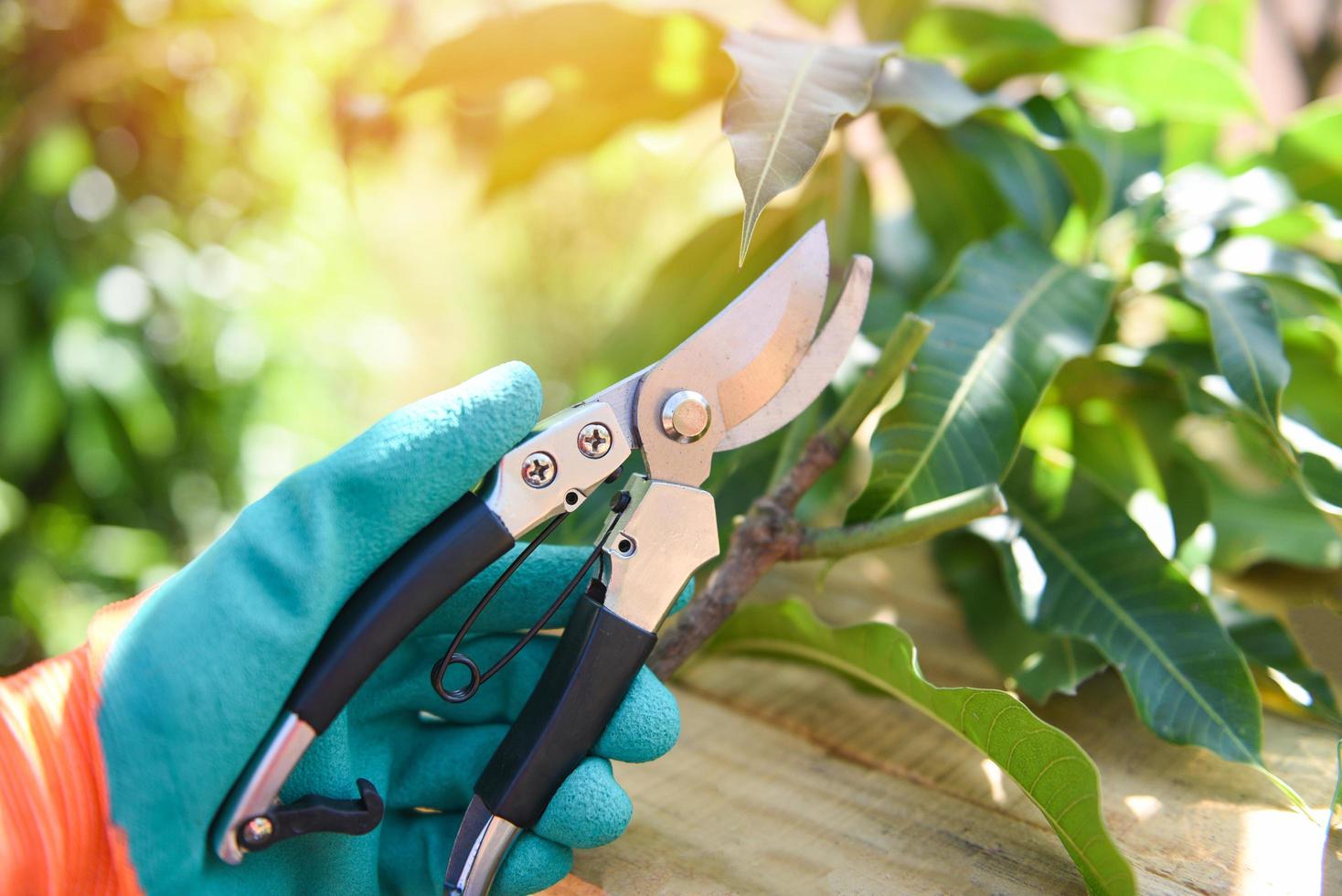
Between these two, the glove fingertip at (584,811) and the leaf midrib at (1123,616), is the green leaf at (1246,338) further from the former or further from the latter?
the glove fingertip at (584,811)

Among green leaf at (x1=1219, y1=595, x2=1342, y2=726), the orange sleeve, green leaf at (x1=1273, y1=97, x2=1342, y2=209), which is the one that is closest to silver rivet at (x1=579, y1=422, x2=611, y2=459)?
the orange sleeve

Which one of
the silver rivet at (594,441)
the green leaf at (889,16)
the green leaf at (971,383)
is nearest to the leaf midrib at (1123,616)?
the green leaf at (971,383)

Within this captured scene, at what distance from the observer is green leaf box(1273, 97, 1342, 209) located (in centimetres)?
73

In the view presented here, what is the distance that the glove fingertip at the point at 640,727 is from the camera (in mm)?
427

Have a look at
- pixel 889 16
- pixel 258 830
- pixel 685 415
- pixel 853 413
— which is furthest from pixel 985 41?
pixel 258 830

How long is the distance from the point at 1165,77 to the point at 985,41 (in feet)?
0.49

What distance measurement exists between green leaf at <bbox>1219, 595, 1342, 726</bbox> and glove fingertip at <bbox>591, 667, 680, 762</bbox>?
0.41 meters

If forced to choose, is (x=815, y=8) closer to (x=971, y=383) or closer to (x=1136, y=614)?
(x=971, y=383)

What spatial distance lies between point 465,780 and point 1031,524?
0.41 m

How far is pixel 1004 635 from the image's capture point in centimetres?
66

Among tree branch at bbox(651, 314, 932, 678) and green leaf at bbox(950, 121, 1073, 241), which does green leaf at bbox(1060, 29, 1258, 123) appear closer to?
green leaf at bbox(950, 121, 1073, 241)

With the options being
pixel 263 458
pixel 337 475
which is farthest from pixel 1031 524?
pixel 263 458

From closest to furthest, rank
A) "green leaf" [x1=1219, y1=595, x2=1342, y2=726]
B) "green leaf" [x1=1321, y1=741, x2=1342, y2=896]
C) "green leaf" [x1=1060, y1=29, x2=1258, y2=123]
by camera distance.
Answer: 1. "green leaf" [x1=1321, y1=741, x2=1342, y2=896]
2. "green leaf" [x1=1219, y1=595, x2=1342, y2=726]
3. "green leaf" [x1=1060, y1=29, x2=1258, y2=123]

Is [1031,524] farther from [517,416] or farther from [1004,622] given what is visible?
[517,416]
